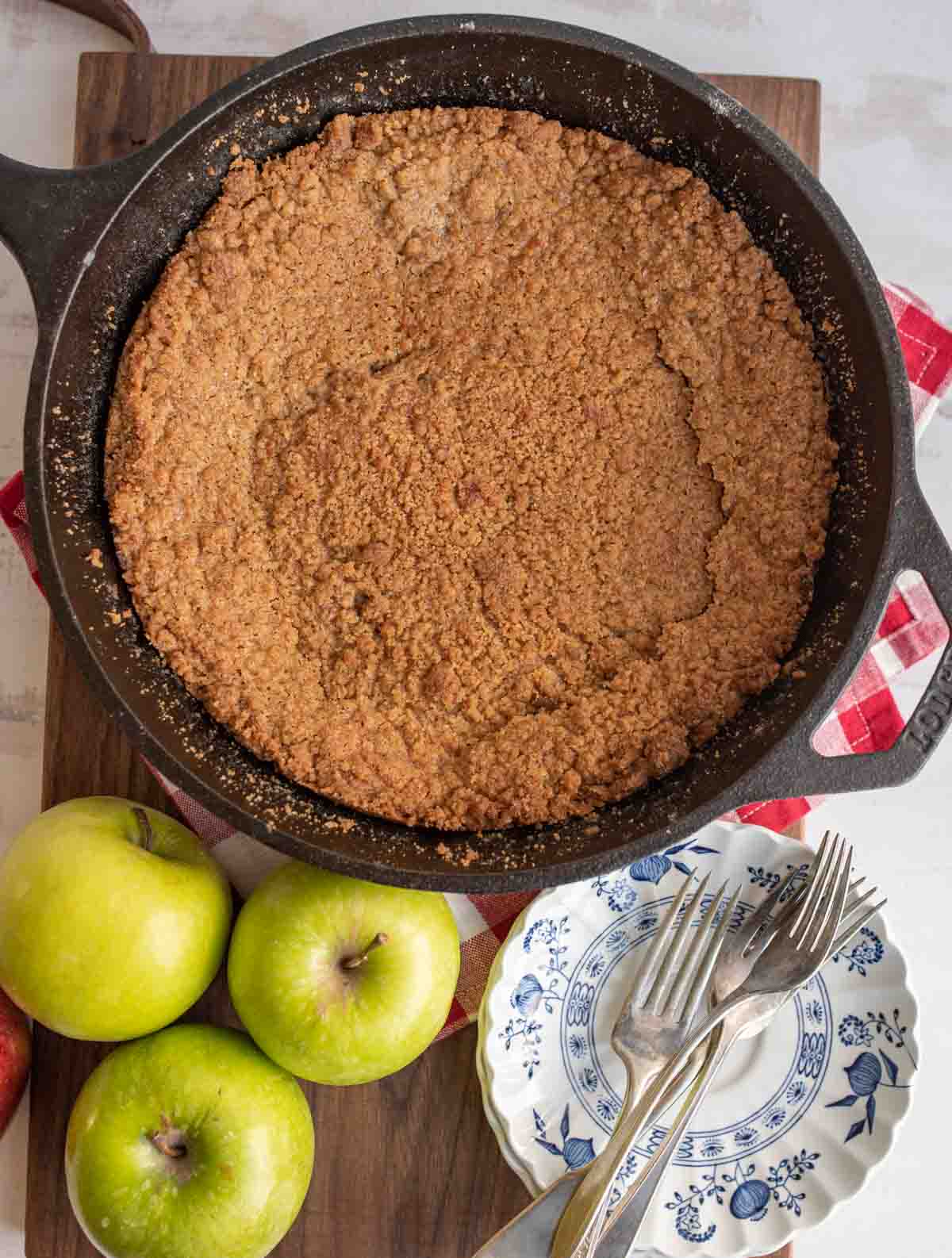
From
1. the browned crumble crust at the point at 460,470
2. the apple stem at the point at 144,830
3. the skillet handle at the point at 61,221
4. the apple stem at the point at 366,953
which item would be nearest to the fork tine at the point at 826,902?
the browned crumble crust at the point at 460,470

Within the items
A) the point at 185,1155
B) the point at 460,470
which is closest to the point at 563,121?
the point at 460,470

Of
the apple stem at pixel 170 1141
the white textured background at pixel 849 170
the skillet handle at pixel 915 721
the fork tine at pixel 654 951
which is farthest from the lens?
the white textured background at pixel 849 170

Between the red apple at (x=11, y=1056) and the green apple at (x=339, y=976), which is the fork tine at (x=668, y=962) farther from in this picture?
the red apple at (x=11, y=1056)

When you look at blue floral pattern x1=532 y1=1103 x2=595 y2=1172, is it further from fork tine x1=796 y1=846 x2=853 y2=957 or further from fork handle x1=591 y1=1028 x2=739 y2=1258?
fork tine x1=796 y1=846 x2=853 y2=957

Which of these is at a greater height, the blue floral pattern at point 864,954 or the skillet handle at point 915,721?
the skillet handle at point 915,721

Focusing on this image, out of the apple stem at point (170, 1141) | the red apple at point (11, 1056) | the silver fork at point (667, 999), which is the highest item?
the silver fork at point (667, 999)

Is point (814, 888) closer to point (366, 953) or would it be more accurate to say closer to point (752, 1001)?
point (752, 1001)

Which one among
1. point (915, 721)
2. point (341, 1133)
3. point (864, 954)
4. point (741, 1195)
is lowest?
point (341, 1133)

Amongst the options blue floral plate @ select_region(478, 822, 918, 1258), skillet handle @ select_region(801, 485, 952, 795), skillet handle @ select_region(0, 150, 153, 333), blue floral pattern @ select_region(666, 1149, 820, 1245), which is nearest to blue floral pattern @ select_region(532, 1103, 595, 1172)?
blue floral plate @ select_region(478, 822, 918, 1258)

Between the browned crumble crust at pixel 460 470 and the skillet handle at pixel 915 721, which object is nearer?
the skillet handle at pixel 915 721
